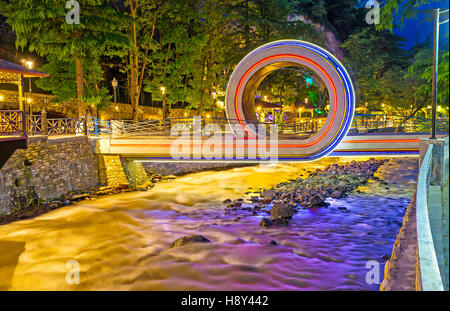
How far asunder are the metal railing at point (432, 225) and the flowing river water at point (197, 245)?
219cm

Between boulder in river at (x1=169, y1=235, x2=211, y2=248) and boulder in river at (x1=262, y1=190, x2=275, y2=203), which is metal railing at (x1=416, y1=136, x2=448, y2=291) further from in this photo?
boulder in river at (x1=262, y1=190, x2=275, y2=203)

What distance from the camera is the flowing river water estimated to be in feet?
28.3

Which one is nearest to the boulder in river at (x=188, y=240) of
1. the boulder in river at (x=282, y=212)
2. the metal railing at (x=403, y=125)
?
the boulder in river at (x=282, y=212)

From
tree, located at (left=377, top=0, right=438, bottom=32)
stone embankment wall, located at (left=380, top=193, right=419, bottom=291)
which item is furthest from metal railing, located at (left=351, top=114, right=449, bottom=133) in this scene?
stone embankment wall, located at (left=380, top=193, right=419, bottom=291)

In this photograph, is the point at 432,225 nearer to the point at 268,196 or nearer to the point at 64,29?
the point at 268,196

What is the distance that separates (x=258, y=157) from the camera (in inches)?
624

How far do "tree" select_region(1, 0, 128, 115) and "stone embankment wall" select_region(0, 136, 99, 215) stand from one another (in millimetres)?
3849

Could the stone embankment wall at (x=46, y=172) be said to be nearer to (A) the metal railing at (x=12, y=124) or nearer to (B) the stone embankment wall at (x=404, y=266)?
(A) the metal railing at (x=12, y=124)

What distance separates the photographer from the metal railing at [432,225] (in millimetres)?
3155
